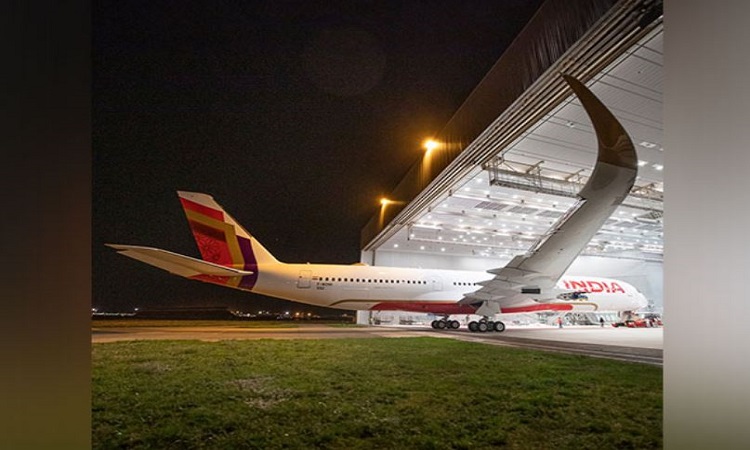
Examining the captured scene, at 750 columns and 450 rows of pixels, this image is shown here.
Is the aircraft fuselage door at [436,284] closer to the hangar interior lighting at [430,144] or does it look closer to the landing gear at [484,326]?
the landing gear at [484,326]

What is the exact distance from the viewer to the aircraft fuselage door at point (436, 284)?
64.2ft

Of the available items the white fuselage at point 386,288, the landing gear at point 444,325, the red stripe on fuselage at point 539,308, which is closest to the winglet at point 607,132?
the white fuselage at point 386,288

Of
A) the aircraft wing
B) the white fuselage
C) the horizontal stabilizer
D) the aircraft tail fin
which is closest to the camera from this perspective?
the aircraft wing

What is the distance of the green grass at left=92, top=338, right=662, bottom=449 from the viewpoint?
3496mm

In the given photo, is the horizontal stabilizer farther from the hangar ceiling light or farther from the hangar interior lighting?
the hangar ceiling light

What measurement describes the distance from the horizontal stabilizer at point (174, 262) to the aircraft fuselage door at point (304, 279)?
96.5 inches

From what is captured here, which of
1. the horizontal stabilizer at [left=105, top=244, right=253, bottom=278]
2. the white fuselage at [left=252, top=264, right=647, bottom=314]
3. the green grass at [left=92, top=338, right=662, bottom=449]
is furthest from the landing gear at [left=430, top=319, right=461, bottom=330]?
the green grass at [left=92, top=338, right=662, bottom=449]

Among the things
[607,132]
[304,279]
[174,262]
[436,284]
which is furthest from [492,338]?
[174,262]

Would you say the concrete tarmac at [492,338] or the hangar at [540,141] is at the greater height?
the hangar at [540,141]

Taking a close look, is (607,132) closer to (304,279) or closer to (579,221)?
(579,221)

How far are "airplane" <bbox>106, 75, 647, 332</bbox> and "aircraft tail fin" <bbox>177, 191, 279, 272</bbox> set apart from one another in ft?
0.12

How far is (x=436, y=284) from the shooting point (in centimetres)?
1966
